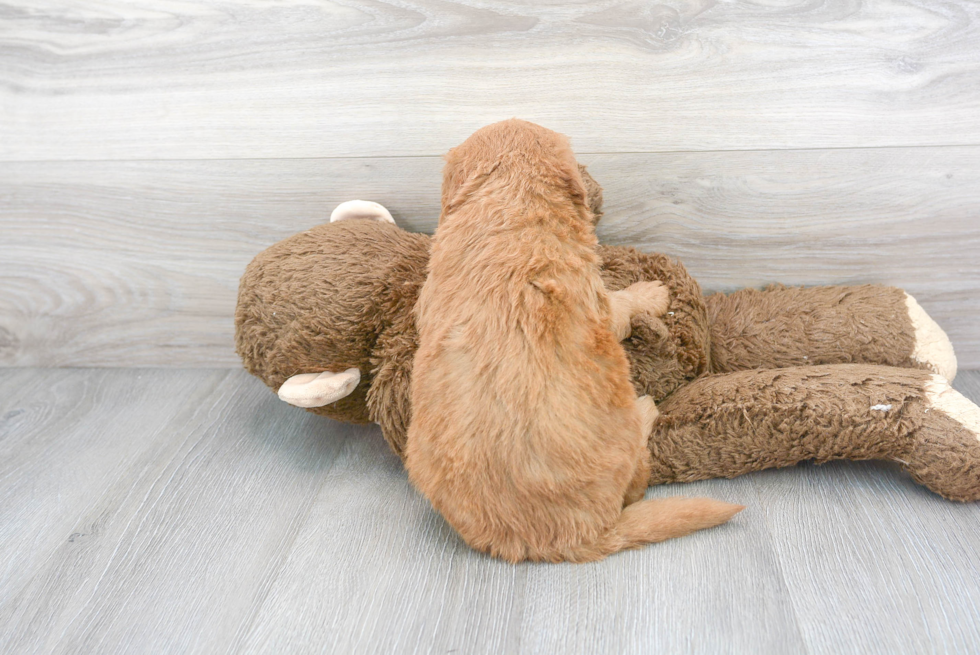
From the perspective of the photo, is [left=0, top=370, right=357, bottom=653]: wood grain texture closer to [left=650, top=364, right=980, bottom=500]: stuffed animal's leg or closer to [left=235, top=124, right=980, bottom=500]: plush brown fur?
[left=235, top=124, right=980, bottom=500]: plush brown fur

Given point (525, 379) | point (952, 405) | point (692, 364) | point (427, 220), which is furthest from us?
point (427, 220)

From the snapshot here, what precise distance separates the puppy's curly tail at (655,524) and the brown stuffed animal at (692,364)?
11 centimetres

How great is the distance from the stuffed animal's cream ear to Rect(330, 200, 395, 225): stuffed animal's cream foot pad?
0.27m

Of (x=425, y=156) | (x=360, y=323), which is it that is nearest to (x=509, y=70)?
(x=425, y=156)

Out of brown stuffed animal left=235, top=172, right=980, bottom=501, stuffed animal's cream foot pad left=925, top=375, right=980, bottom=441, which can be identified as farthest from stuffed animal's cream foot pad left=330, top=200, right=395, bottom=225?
stuffed animal's cream foot pad left=925, top=375, right=980, bottom=441

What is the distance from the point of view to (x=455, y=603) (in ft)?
2.73

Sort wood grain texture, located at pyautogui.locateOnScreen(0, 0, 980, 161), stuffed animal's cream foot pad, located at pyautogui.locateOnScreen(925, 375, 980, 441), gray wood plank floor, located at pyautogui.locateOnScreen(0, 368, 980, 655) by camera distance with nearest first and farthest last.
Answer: gray wood plank floor, located at pyautogui.locateOnScreen(0, 368, 980, 655)
stuffed animal's cream foot pad, located at pyautogui.locateOnScreen(925, 375, 980, 441)
wood grain texture, located at pyautogui.locateOnScreen(0, 0, 980, 161)

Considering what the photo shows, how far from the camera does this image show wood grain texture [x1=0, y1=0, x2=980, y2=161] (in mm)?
1049

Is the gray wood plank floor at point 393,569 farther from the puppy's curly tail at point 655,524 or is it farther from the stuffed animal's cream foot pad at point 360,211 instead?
the stuffed animal's cream foot pad at point 360,211

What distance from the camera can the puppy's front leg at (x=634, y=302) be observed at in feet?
3.08

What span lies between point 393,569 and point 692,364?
0.52m

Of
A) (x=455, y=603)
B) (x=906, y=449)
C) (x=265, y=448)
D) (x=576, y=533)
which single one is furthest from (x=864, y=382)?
(x=265, y=448)

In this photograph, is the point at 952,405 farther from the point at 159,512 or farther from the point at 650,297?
the point at 159,512

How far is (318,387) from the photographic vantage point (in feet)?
3.20
